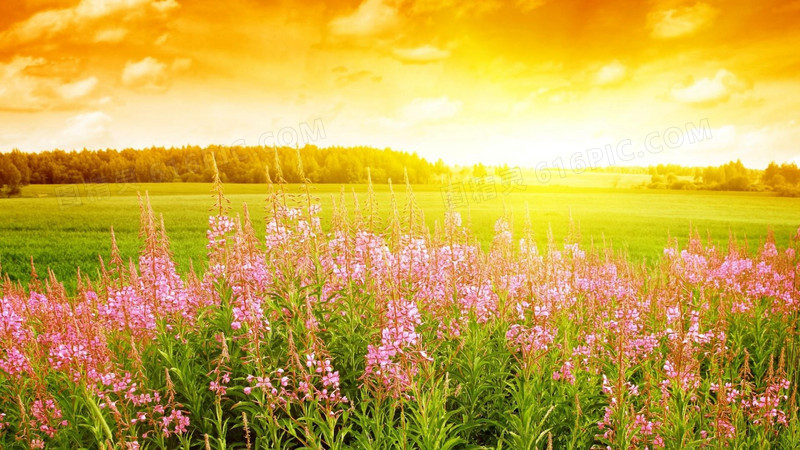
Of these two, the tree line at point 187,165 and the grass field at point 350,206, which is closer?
the grass field at point 350,206

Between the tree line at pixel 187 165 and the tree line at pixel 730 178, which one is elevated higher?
the tree line at pixel 187 165

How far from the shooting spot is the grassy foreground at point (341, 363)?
13.4ft

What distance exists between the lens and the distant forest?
151 ft

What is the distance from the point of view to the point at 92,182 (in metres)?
47.6

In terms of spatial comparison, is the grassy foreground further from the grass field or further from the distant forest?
the distant forest

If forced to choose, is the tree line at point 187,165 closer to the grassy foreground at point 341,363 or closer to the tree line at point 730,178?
the grassy foreground at point 341,363

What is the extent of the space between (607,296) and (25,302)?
10.2m

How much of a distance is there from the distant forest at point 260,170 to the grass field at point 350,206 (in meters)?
2.00

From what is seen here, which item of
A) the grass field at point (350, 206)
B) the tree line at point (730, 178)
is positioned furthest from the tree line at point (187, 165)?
the tree line at point (730, 178)

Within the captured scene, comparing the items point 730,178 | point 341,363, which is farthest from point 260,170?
point 730,178

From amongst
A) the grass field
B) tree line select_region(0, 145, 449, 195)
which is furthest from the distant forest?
the grass field

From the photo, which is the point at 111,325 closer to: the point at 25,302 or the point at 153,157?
the point at 25,302

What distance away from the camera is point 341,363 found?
496 centimetres

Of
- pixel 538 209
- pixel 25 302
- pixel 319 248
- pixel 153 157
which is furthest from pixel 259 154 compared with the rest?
pixel 319 248
